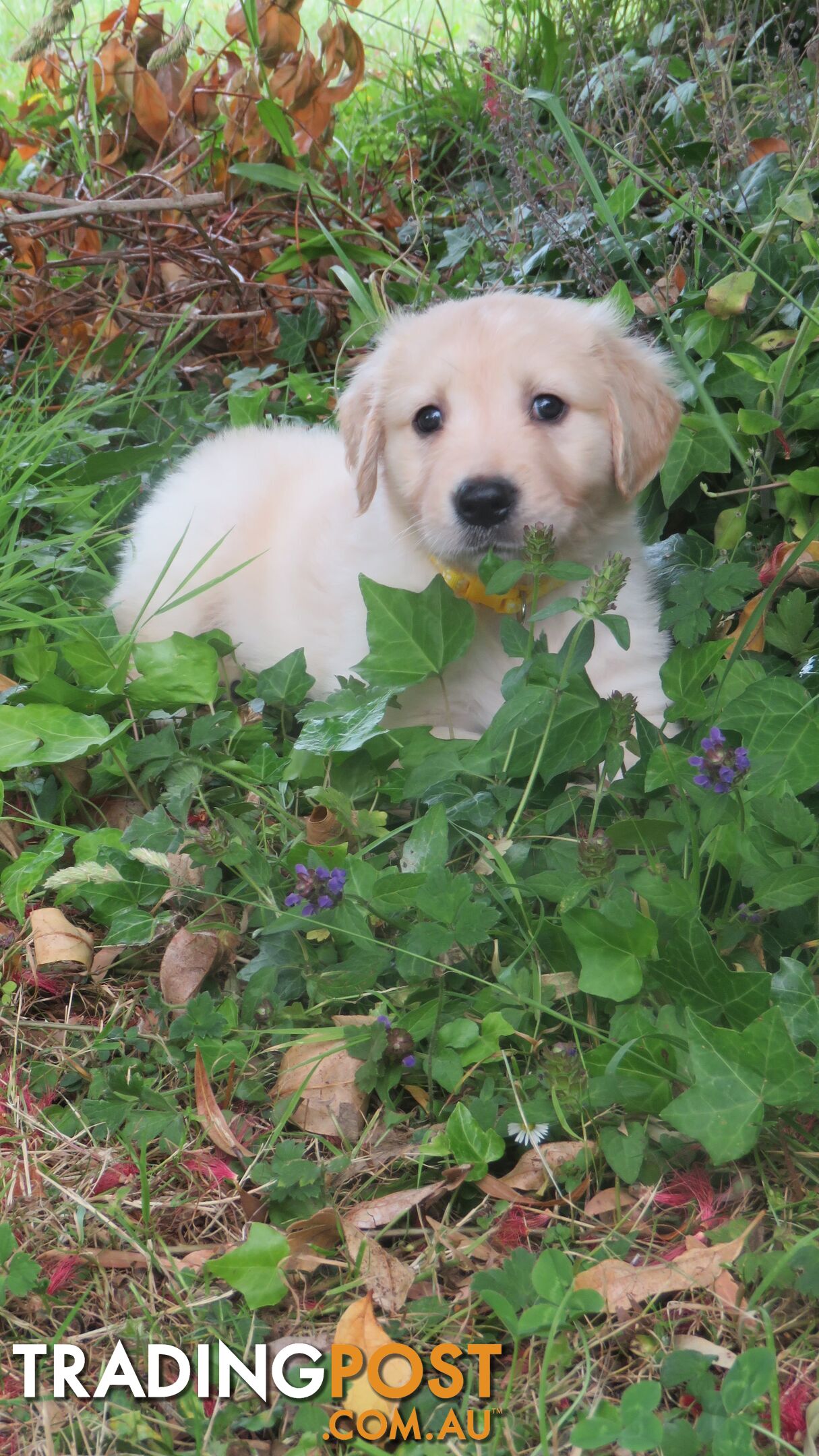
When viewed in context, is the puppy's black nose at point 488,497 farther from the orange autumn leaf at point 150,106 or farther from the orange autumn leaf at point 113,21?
the orange autumn leaf at point 113,21

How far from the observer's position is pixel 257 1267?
1.43 meters

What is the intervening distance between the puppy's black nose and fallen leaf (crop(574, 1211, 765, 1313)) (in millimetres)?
1208

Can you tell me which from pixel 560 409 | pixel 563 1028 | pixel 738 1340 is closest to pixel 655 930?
pixel 563 1028

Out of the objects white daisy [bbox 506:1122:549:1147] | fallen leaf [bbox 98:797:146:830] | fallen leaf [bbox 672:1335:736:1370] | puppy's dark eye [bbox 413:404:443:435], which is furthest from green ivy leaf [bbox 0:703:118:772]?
fallen leaf [bbox 672:1335:736:1370]

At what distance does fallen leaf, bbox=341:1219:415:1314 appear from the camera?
1.42m

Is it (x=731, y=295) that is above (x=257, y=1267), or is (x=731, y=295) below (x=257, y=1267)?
above

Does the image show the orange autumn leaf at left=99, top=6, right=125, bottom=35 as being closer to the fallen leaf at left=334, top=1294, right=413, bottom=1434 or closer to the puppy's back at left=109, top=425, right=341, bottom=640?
the puppy's back at left=109, top=425, right=341, bottom=640

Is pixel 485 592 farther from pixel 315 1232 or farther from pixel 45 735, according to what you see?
pixel 315 1232

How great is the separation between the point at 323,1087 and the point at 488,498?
3.36ft

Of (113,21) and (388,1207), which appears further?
(113,21)

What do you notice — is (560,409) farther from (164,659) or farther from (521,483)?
(164,659)

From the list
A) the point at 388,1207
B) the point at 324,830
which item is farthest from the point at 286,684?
the point at 388,1207

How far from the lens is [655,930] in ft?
5.11

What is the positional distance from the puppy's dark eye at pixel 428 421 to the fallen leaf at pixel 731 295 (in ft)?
2.17
